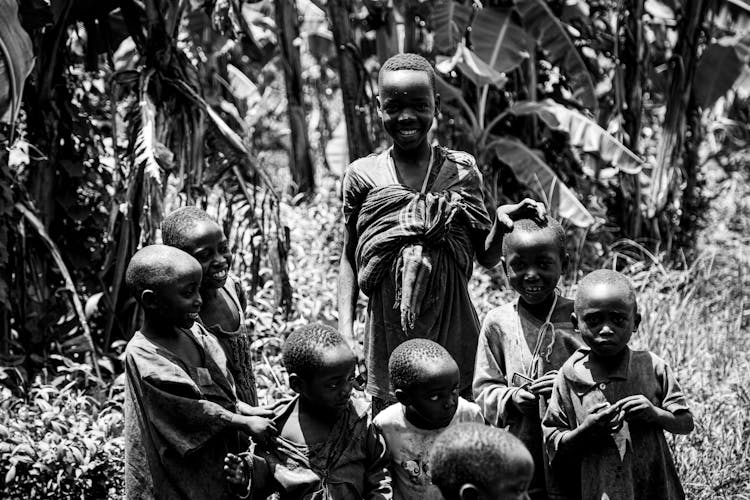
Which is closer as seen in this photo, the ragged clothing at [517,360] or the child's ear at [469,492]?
the child's ear at [469,492]

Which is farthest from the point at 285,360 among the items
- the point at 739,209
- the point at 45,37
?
the point at 739,209

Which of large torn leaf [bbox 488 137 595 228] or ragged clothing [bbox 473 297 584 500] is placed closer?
ragged clothing [bbox 473 297 584 500]

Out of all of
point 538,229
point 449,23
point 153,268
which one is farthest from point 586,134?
point 153,268

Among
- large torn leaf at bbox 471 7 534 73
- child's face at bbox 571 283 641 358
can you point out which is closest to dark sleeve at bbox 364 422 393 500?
child's face at bbox 571 283 641 358

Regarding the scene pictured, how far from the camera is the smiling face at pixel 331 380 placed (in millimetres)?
3631

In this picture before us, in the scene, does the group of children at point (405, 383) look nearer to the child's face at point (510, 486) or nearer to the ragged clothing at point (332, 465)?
the ragged clothing at point (332, 465)

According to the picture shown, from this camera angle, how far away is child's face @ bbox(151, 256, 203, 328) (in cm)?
383

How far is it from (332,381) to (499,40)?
18.9 feet

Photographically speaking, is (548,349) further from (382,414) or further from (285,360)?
(285,360)

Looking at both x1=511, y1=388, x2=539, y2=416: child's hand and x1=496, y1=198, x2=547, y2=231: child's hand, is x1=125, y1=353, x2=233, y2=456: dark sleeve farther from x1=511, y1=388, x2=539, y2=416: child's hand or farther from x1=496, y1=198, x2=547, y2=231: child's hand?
x1=496, y1=198, x2=547, y2=231: child's hand

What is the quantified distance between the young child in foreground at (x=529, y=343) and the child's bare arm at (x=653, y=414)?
396 mm

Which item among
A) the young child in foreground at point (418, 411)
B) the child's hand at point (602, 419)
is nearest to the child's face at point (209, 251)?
the young child in foreground at point (418, 411)

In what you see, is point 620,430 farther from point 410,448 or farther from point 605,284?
point 410,448

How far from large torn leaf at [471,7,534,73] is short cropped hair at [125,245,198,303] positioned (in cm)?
526
